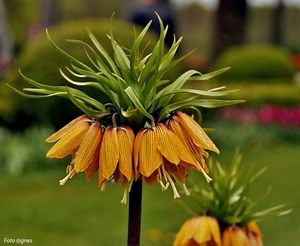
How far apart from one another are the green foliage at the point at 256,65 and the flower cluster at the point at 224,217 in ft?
28.6

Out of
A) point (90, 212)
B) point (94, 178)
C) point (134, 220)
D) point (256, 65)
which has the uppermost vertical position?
point (256, 65)

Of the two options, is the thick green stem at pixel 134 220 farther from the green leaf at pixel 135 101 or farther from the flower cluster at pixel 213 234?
the flower cluster at pixel 213 234

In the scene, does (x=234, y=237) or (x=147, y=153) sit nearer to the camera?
(x=147, y=153)

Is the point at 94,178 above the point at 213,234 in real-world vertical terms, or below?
above

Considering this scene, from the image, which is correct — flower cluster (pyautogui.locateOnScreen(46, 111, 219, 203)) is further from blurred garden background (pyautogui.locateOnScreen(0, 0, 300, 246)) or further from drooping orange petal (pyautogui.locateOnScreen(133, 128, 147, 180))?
blurred garden background (pyautogui.locateOnScreen(0, 0, 300, 246))

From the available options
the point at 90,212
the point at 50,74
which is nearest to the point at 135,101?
the point at 90,212

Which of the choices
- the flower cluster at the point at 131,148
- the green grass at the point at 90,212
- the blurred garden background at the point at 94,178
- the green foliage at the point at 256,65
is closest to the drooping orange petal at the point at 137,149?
the flower cluster at the point at 131,148

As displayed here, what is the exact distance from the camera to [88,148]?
110 cm

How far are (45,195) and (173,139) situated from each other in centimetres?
427

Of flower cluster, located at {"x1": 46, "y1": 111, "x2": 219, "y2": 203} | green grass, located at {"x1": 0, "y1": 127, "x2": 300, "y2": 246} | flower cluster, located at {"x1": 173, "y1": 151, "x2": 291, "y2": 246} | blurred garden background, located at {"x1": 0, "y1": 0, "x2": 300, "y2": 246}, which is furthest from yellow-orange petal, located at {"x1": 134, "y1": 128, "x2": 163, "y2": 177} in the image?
green grass, located at {"x1": 0, "y1": 127, "x2": 300, "y2": 246}

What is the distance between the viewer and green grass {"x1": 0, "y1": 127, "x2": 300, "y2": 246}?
14.0 ft

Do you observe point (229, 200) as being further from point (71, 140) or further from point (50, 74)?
point (50, 74)

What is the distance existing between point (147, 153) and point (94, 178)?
4.93 m

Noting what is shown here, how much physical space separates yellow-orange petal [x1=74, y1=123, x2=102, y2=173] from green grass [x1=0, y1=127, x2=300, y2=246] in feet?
9.01
